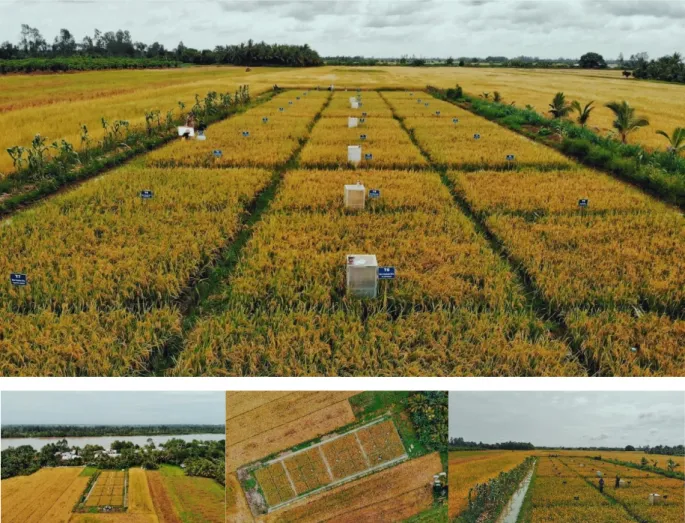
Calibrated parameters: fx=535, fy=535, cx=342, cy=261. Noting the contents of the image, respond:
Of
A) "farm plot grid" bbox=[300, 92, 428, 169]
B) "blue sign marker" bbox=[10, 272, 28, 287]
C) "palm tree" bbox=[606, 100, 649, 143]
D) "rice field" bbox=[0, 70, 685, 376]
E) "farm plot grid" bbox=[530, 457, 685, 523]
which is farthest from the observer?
"palm tree" bbox=[606, 100, 649, 143]

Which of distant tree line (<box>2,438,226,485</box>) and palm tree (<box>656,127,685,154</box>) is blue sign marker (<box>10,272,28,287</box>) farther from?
palm tree (<box>656,127,685,154</box>)

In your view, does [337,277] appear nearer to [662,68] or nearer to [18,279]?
[18,279]

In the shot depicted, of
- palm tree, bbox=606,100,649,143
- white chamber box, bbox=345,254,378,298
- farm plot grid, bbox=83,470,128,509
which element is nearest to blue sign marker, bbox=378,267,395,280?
white chamber box, bbox=345,254,378,298

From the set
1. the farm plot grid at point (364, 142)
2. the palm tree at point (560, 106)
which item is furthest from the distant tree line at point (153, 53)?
the palm tree at point (560, 106)

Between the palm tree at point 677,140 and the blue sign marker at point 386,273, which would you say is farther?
the palm tree at point 677,140

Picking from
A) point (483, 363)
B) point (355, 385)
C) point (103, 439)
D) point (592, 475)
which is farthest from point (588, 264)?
point (103, 439)

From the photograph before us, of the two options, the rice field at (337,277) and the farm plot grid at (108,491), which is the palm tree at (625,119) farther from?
the farm plot grid at (108,491)
